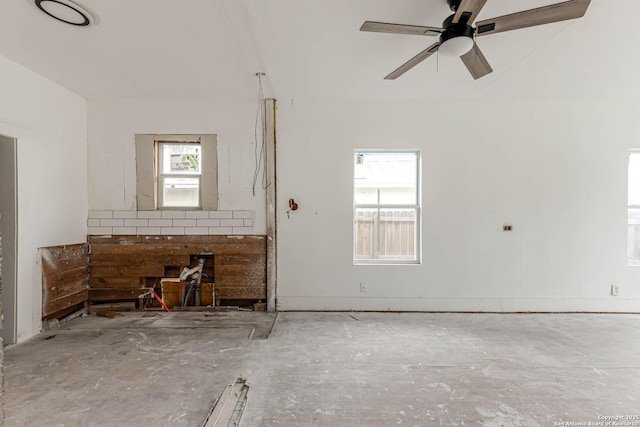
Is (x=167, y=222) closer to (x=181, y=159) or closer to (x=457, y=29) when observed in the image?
(x=181, y=159)

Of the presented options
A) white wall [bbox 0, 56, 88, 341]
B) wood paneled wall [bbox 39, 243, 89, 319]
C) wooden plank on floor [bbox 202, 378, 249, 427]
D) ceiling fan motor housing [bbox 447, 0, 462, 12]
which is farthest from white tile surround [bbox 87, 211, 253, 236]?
ceiling fan motor housing [bbox 447, 0, 462, 12]

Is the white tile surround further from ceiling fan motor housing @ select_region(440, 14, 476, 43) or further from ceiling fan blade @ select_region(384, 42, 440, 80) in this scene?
ceiling fan motor housing @ select_region(440, 14, 476, 43)

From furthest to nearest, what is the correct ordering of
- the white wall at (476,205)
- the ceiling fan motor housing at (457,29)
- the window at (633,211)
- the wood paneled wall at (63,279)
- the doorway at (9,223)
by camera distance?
the window at (633,211) < the white wall at (476,205) < the wood paneled wall at (63,279) < the doorway at (9,223) < the ceiling fan motor housing at (457,29)

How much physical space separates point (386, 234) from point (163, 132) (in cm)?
319

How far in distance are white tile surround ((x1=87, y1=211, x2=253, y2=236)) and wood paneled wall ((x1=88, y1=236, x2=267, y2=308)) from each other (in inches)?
3.2

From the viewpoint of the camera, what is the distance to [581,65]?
319 centimetres

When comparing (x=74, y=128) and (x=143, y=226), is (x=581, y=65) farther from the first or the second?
(x=74, y=128)

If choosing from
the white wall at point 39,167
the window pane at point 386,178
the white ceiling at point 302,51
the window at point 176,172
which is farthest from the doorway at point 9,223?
the window pane at point 386,178

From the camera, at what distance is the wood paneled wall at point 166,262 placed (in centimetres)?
412

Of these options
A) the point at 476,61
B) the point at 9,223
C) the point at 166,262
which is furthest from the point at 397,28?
the point at 9,223

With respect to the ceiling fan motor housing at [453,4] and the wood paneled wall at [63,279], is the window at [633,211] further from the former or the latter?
the wood paneled wall at [63,279]

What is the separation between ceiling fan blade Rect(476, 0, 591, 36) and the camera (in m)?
1.96

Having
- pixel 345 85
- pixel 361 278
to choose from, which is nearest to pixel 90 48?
pixel 345 85

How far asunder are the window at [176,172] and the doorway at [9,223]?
1.19 metres
